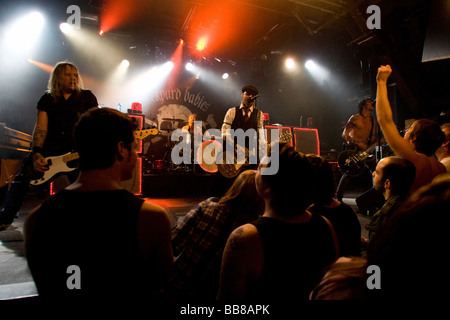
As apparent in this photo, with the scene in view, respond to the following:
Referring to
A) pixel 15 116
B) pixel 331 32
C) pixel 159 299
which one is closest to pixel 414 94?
pixel 331 32

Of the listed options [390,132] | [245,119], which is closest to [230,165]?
[245,119]

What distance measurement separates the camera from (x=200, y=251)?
1.53 m

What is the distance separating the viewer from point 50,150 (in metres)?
2.73

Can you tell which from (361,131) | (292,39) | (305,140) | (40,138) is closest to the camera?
(40,138)

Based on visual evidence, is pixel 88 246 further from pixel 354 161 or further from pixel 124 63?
pixel 124 63

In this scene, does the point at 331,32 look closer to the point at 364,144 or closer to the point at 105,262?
the point at 364,144

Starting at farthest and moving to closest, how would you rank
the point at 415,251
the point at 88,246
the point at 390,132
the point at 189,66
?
the point at 189,66 < the point at 390,132 < the point at 88,246 < the point at 415,251

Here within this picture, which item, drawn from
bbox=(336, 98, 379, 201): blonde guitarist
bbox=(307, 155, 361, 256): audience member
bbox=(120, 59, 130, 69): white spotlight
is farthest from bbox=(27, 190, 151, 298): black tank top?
bbox=(120, 59, 130, 69): white spotlight

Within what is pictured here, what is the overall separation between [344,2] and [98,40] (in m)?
8.19

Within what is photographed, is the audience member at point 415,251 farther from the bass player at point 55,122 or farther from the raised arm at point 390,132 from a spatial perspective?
the bass player at point 55,122

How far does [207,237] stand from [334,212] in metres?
0.84

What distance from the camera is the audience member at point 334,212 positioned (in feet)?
5.05

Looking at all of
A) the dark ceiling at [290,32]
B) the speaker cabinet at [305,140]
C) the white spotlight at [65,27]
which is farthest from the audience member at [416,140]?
the white spotlight at [65,27]

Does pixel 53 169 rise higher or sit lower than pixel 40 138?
lower
